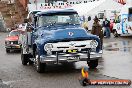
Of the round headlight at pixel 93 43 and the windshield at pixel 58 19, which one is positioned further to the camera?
the windshield at pixel 58 19

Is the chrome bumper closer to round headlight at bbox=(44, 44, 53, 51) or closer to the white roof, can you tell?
round headlight at bbox=(44, 44, 53, 51)

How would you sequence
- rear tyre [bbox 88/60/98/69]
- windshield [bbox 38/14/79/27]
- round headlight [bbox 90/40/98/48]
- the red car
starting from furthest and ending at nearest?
the red car < windshield [bbox 38/14/79/27] < rear tyre [bbox 88/60/98/69] < round headlight [bbox 90/40/98/48]

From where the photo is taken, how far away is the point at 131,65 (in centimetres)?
1593

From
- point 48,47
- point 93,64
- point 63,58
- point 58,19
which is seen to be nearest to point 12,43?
point 58,19

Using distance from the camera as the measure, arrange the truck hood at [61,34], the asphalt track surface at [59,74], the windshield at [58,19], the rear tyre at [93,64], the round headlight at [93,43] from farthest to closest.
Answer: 1. the windshield at [58,19]
2. the rear tyre at [93,64]
3. the round headlight at [93,43]
4. the truck hood at [61,34]
5. the asphalt track surface at [59,74]

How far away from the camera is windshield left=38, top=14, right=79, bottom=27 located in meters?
16.1

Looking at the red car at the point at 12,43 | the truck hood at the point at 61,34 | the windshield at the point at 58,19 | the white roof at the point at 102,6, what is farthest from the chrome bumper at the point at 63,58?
the white roof at the point at 102,6

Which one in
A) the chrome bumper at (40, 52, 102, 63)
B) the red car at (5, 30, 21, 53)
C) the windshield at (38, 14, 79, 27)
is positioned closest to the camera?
the chrome bumper at (40, 52, 102, 63)

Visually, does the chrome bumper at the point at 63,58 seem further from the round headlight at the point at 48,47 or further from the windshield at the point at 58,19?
the windshield at the point at 58,19

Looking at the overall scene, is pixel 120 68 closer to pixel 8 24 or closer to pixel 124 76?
pixel 124 76

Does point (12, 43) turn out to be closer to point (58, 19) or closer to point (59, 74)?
point (58, 19)

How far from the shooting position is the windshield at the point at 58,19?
16141mm

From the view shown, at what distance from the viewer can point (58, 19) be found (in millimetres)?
16250

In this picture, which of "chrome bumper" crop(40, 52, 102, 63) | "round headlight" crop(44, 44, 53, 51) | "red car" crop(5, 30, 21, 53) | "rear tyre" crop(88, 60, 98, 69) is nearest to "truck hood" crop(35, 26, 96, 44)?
"round headlight" crop(44, 44, 53, 51)
